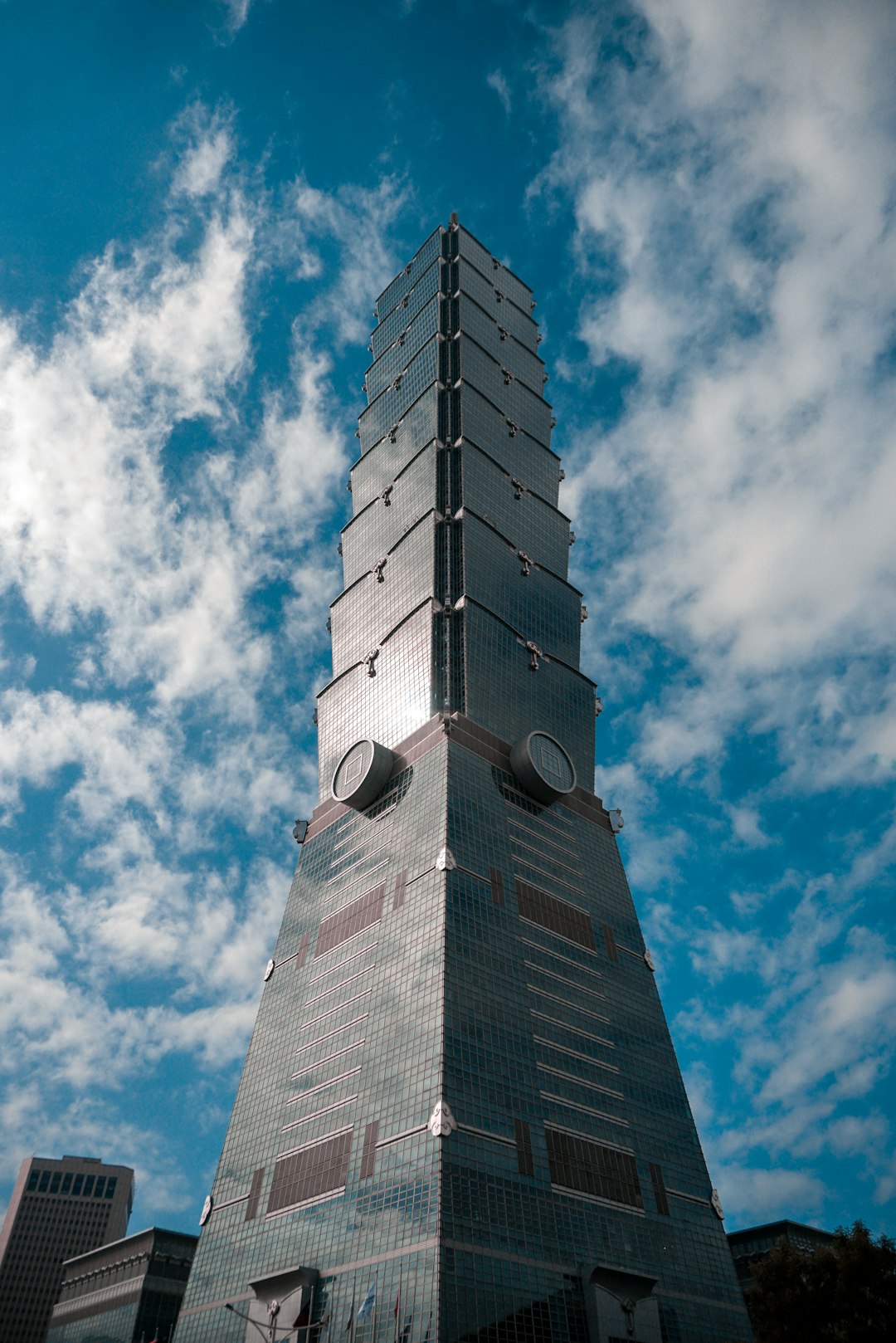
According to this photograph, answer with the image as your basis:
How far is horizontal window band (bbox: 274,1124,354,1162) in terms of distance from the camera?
94.1m

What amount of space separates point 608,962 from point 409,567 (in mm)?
67570

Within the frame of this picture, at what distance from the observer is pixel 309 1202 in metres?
91.8

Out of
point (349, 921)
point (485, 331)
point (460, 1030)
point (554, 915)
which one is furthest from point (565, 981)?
point (485, 331)

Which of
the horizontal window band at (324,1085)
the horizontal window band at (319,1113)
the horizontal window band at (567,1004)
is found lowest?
the horizontal window band at (319,1113)

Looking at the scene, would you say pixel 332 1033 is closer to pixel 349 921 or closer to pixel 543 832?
pixel 349 921

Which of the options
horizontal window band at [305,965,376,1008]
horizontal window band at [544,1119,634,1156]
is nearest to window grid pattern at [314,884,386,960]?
horizontal window band at [305,965,376,1008]

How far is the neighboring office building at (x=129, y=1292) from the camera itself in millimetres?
140125

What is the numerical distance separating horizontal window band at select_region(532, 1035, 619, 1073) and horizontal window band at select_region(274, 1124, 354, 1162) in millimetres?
20099

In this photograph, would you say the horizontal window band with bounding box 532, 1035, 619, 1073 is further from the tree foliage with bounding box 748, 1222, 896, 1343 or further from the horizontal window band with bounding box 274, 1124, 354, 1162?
the tree foliage with bounding box 748, 1222, 896, 1343

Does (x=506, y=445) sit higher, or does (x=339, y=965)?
(x=506, y=445)

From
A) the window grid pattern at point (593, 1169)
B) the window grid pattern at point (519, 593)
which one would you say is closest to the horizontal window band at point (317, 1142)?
the window grid pattern at point (593, 1169)

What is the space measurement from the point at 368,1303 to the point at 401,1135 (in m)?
13.1

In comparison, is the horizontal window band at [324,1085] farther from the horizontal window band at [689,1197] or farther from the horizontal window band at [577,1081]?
the horizontal window band at [689,1197]

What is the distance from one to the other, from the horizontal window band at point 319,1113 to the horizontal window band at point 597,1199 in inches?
816
